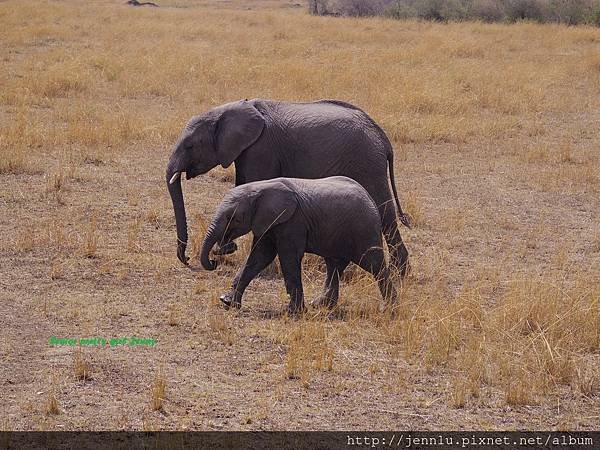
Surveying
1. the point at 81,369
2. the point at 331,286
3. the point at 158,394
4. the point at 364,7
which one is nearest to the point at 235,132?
the point at 331,286

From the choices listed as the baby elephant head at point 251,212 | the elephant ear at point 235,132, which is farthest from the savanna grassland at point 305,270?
the elephant ear at point 235,132

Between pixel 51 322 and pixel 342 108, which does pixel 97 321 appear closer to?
pixel 51 322

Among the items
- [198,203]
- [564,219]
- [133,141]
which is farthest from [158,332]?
[133,141]

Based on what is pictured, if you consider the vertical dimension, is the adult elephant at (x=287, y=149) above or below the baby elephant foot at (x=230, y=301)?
above

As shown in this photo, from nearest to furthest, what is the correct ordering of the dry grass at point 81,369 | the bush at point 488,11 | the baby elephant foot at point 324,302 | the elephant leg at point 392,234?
1. the dry grass at point 81,369
2. the baby elephant foot at point 324,302
3. the elephant leg at point 392,234
4. the bush at point 488,11

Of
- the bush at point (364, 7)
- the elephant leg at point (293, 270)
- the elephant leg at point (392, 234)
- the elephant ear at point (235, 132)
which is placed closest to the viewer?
the elephant leg at point (293, 270)

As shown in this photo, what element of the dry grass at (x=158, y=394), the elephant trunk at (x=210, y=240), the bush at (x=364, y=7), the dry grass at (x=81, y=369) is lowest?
the bush at (x=364, y=7)

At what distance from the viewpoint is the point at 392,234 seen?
8.20m

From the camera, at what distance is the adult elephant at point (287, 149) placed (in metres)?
8.22

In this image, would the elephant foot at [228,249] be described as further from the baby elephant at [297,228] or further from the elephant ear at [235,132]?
the baby elephant at [297,228]

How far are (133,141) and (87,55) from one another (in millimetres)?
7679

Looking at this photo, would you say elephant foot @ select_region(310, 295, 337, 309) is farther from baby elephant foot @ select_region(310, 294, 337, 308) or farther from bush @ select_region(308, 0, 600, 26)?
bush @ select_region(308, 0, 600, 26)

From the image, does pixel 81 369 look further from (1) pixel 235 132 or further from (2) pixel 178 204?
(1) pixel 235 132

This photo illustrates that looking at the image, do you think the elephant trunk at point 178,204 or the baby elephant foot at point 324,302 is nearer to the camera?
the baby elephant foot at point 324,302
